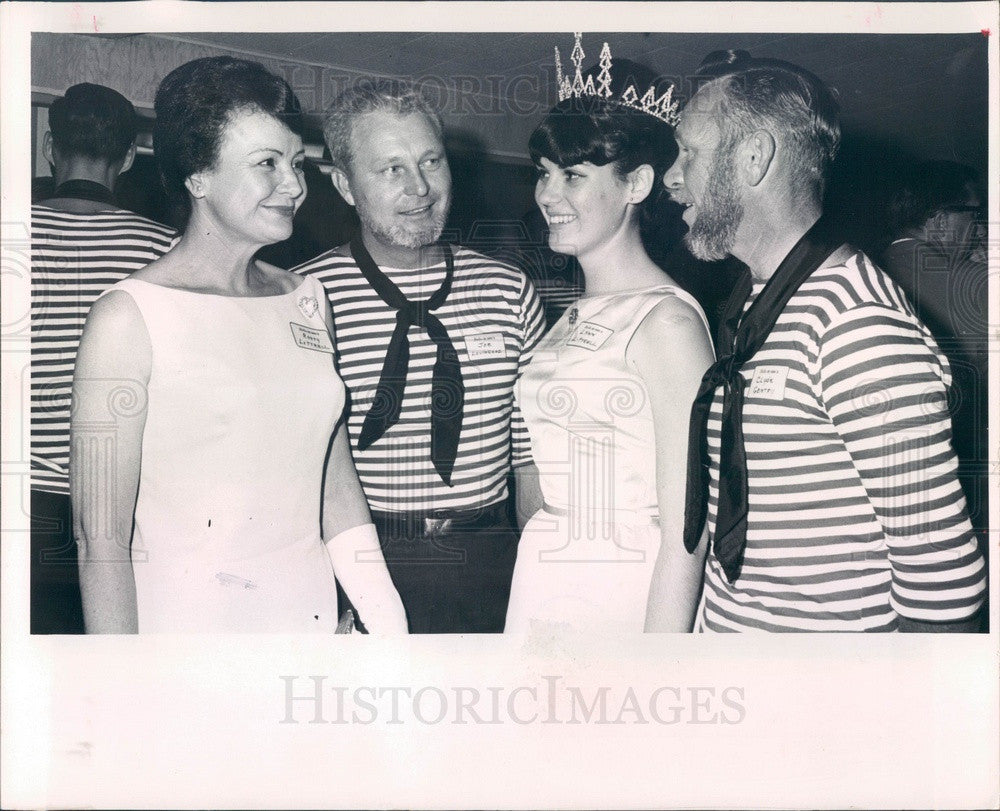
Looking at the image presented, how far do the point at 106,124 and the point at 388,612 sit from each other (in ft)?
5.16

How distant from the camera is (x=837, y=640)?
103 inches

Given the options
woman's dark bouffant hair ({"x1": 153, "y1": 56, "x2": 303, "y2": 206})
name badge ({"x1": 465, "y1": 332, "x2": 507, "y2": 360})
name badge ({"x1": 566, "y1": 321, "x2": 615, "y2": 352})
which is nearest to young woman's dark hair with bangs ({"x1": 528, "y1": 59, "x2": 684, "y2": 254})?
name badge ({"x1": 566, "y1": 321, "x2": 615, "y2": 352})

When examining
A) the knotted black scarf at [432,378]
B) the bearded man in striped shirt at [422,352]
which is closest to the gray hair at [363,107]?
the bearded man in striped shirt at [422,352]

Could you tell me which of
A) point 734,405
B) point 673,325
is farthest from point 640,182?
point 734,405

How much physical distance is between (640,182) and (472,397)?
0.75 meters

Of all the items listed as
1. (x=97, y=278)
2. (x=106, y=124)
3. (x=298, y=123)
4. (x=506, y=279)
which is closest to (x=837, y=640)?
(x=506, y=279)

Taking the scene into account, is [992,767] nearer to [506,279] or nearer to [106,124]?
[506,279]

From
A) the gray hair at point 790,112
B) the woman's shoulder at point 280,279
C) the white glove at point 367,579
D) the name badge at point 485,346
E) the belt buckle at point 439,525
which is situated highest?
the gray hair at point 790,112

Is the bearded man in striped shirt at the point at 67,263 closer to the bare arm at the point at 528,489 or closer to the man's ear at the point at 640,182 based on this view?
the bare arm at the point at 528,489

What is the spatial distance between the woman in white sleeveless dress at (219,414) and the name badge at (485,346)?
39cm

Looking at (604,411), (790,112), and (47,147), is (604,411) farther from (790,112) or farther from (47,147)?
(47,147)

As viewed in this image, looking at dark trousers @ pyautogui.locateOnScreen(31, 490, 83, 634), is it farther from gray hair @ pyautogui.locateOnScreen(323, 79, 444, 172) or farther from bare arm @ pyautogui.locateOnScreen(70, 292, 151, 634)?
gray hair @ pyautogui.locateOnScreen(323, 79, 444, 172)

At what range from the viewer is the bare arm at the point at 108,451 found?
2.56 metres

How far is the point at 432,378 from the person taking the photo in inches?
104
